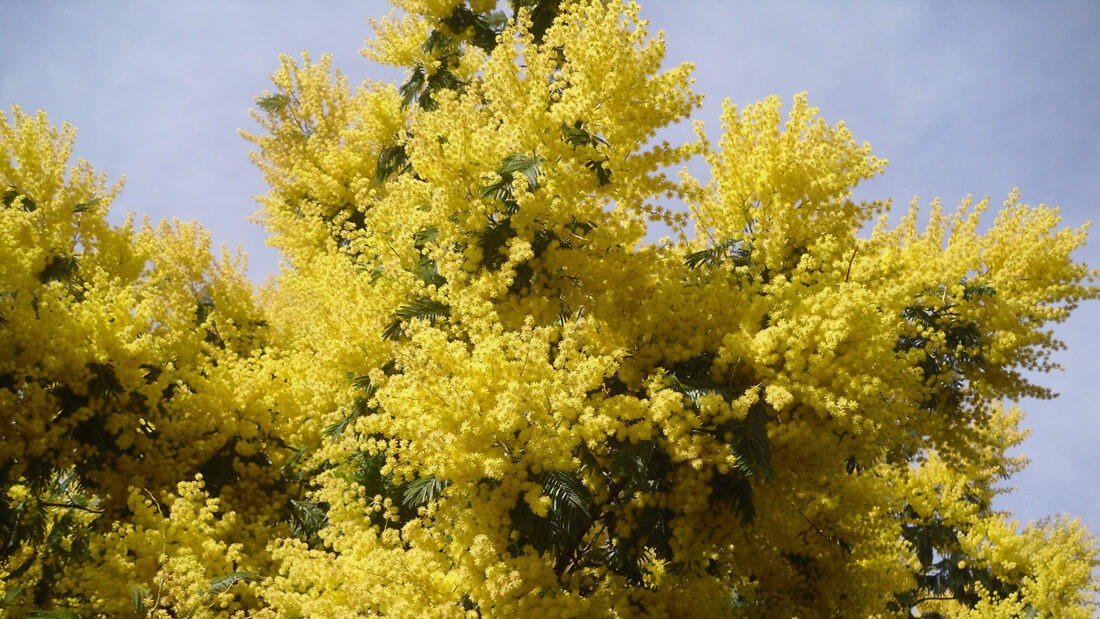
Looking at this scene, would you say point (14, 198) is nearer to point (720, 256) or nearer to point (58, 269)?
point (58, 269)

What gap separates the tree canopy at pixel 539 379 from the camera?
15.3 ft

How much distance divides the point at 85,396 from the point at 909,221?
7.76 m

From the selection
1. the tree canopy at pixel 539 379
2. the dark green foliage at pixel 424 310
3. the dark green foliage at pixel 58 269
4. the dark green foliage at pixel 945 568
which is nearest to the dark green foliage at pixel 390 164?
the tree canopy at pixel 539 379

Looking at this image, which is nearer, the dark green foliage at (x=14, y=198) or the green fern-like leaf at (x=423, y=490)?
the green fern-like leaf at (x=423, y=490)

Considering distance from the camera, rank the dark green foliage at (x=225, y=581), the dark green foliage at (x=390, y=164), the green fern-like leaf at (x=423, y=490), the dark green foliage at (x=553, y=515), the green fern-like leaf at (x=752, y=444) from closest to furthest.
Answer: the dark green foliage at (x=553, y=515) < the green fern-like leaf at (x=752, y=444) < the green fern-like leaf at (x=423, y=490) < the dark green foliage at (x=225, y=581) < the dark green foliage at (x=390, y=164)

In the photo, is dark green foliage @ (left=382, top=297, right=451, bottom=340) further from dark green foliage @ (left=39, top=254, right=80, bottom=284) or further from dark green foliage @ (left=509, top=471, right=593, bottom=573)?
dark green foliage @ (left=39, top=254, right=80, bottom=284)

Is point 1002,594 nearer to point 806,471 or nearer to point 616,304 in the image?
point 806,471

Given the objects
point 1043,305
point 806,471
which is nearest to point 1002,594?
point 1043,305

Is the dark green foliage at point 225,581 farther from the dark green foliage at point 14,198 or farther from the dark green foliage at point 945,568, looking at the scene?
the dark green foliage at point 945,568

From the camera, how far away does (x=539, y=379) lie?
14.9 ft

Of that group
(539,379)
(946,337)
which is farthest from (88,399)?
(946,337)

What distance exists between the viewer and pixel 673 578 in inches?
217

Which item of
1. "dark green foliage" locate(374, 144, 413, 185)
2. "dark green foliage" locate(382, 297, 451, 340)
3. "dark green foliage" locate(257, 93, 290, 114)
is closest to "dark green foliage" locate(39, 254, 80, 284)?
"dark green foliage" locate(382, 297, 451, 340)

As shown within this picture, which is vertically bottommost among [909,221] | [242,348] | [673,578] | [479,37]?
[673,578]
